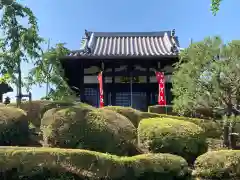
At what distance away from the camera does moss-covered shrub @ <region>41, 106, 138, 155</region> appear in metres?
9.44

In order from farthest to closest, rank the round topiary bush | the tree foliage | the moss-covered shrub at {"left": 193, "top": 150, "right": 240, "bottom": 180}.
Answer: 1. the tree foliage
2. the moss-covered shrub at {"left": 193, "top": 150, "right": 240, "bottom": 180}
3. the round topiary bush

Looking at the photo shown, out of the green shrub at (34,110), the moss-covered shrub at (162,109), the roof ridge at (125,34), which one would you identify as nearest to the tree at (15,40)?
the green shrub at (34,110)

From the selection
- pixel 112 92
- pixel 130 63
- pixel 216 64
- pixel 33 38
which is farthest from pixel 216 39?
pixel 112 92

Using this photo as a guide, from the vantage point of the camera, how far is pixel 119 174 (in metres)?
7.98

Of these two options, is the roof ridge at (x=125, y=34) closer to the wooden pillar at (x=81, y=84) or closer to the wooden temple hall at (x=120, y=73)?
the wooden temple hall at (x=120, y=73)

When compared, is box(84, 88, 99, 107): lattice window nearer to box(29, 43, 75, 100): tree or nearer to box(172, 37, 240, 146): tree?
box(29, 43, 75, 100): tree

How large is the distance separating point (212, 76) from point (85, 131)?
4199 millimetres

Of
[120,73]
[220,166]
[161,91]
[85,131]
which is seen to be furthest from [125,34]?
[220,166]

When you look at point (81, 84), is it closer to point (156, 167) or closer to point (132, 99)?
point (132, 99)

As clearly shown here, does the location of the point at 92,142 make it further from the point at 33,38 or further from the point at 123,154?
the point at 33,38

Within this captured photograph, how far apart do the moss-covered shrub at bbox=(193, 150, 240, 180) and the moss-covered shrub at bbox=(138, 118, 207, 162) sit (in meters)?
0.80

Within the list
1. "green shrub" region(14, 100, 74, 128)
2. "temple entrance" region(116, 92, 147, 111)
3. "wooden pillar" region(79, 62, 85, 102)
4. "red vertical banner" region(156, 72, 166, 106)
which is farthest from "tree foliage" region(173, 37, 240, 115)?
"wooden pillar" region(79, 62, 85, 102)

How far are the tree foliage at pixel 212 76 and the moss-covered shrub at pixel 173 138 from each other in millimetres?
1190

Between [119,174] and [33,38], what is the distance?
268 inches
